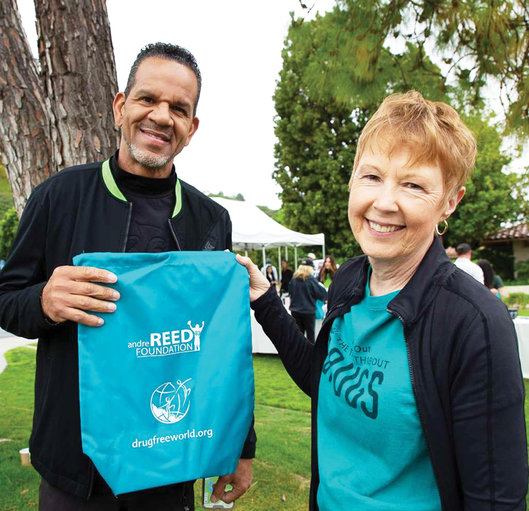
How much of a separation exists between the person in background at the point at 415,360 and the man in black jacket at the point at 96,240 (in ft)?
1.74

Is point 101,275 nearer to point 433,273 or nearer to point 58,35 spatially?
point 433,273

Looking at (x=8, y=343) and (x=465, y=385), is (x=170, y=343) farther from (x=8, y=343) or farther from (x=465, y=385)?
(x=8, y=343)

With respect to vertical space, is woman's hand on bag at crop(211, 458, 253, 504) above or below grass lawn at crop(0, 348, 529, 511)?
above

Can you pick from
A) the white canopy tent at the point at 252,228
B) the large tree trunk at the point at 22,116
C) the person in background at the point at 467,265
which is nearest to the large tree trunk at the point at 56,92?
the large tree trunk at the point at 22,116

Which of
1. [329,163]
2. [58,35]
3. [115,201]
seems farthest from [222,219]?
[329,163]

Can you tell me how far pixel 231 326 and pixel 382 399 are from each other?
53 cm

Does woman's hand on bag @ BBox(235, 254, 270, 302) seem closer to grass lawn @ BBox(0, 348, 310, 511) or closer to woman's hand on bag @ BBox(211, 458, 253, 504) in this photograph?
woman's hand on bag @ BBox(211, 458, 253, 504)

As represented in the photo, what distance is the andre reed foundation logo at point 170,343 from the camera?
142 centimetres

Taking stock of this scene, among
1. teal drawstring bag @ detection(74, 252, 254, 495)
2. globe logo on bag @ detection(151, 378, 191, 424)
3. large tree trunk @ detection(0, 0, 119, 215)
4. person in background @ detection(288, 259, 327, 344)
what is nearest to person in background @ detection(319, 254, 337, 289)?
person in background @ detection(288, 259, 327, 344)

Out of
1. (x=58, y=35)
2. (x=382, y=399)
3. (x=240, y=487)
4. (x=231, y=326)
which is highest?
(x=58, y=35)

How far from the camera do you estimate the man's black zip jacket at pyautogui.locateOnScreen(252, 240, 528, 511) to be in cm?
112

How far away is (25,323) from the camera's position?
146 centimetres

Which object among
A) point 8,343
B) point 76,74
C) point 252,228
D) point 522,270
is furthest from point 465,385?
point 522,270

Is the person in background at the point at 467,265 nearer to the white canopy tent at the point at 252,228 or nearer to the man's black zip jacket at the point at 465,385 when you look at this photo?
the man's black zip jacket at the point at 465,385
